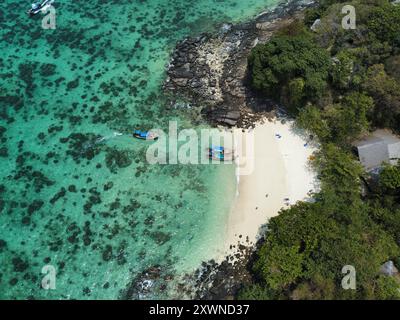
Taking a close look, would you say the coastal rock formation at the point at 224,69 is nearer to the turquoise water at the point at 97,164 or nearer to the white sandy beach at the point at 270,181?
the turquoise water at the point at 97,164

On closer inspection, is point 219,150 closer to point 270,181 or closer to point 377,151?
point 270,181

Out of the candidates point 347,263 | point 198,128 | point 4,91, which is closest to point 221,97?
point 198,128

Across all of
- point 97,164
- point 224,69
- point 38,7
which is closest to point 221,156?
point 97,164

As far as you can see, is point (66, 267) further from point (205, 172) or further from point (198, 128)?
point (198, 128)

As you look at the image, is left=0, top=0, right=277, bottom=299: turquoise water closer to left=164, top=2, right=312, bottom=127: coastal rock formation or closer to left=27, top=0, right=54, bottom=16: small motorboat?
left=27, top=0, right=54, bottom=16: small motorboat

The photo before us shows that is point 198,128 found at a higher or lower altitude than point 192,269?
higher
